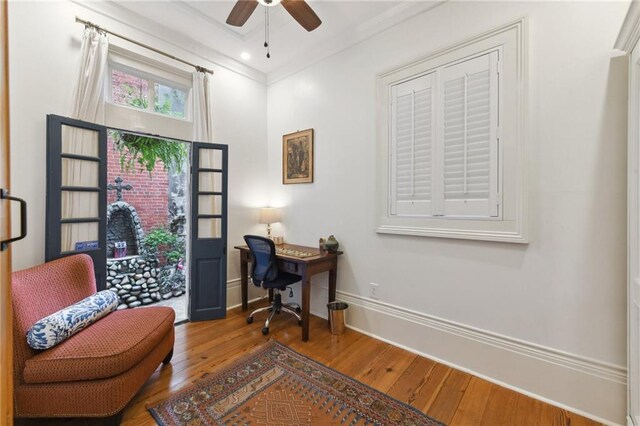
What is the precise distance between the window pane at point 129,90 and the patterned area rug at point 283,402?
2.75 metres

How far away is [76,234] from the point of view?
2.28 meters

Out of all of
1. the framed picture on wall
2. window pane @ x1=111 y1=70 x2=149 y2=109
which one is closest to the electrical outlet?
the framed picture on wall

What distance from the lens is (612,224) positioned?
1.67 metres

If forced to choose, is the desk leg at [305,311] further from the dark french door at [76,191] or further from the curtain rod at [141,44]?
the curtain rod at [141,44]

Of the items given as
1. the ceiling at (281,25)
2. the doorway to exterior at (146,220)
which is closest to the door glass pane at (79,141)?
the ceiling at (281,25)

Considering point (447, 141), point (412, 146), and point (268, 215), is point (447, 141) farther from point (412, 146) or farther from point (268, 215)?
point (268, 215)

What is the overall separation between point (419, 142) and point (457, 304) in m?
1.44

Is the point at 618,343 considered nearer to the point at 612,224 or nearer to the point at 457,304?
the point at 612,224

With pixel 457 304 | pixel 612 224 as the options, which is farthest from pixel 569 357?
pixel 612 224

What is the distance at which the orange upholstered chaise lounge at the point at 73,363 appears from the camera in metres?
1.49

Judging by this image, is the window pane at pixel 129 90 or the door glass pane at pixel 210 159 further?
the door glass pane at pixel 210 159

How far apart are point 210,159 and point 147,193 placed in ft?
8.69

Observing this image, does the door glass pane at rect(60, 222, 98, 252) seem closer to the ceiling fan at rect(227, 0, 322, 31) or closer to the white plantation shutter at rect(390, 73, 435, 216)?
the ceiling fan at rect(227, 0, 322, 31)

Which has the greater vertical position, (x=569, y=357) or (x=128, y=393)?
(x=569, y=357)
